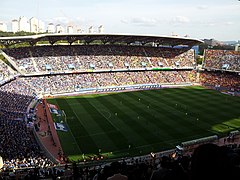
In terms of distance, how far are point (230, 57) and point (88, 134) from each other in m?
52.2

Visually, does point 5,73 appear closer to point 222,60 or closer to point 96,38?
point 96,38

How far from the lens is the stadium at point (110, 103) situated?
80.1ft

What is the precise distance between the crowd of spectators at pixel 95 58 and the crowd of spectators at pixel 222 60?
438 centimetres

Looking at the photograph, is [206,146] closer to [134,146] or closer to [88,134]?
[134,146]

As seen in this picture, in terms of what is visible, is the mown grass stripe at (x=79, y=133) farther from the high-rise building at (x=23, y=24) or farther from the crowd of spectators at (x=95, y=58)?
the high-rise building at (x=23, y=24)

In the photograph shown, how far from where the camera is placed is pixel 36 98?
45.5 m

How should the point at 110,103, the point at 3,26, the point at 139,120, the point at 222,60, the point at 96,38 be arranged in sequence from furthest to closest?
1. the point at 3,26
2. the point at 222,60
3. the point at 96,38
4. the point at 110,103
5. the point at 139,120

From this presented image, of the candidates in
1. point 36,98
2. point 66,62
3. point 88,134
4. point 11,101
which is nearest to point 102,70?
point 66,62

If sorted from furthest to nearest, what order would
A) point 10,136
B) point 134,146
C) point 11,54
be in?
1. point 11,54
2. point 134,146
3. point 10,136

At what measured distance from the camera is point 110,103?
142 ft

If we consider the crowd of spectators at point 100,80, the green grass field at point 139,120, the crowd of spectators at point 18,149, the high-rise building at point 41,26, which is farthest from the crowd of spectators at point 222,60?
the high-rise building at point 41,26

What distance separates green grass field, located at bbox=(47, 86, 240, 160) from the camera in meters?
27.0

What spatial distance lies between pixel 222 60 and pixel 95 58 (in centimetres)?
3503

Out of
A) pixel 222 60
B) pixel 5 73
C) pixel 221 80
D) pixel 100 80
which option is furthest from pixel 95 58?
pixel 222 60
